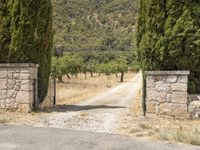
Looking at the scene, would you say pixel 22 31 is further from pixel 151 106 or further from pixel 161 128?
pixel 161 128

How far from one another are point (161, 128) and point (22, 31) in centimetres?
686

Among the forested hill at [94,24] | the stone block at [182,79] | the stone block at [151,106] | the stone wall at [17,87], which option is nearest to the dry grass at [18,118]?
the stone wall at [17,87]

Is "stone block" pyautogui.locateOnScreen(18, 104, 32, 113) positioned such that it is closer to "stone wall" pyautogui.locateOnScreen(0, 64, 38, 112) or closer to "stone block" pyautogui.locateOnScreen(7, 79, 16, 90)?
"stone wall" pyautogui.locateOnScreen(0, 64, 38, 112)

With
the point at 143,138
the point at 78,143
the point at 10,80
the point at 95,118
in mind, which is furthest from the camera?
the point at 10,80

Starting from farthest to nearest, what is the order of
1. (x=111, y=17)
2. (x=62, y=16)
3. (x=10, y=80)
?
(x=111, y=17)
(x=62, y=16)
(x=10, y=80)

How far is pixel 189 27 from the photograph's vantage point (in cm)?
1244

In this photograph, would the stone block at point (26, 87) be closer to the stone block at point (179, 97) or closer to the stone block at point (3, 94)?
the stone block at point (3, 94)

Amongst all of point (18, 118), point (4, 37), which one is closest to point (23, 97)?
point (18, 118)

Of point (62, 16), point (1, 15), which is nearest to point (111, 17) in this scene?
point (62, 16)

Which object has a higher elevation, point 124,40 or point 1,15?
point 124,40

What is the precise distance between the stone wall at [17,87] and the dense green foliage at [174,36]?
14.9 feet

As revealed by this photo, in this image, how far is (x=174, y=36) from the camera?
12.6 m

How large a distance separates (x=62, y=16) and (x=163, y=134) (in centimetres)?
11590

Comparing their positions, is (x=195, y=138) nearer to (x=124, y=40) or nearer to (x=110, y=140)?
(x=110, y=140)
